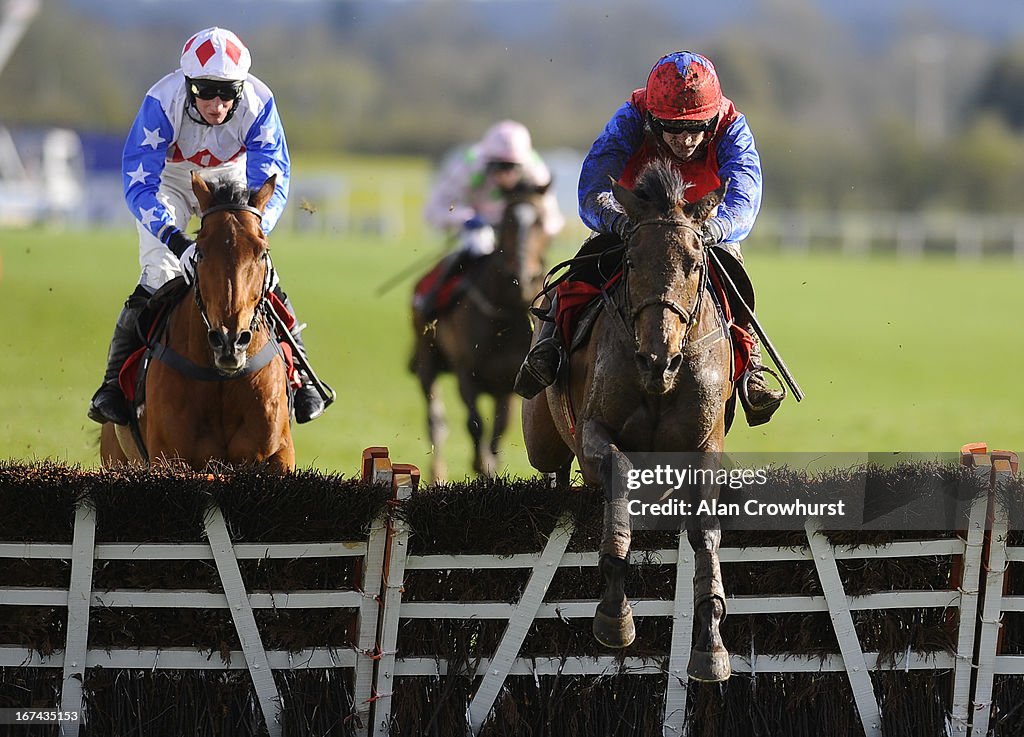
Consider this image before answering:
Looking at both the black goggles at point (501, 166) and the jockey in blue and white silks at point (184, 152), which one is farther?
the black goggles at point (501, 166)

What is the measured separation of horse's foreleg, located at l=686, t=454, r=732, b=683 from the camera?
3975mm

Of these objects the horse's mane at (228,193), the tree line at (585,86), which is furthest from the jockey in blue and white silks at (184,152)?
the tree line at (585,86)

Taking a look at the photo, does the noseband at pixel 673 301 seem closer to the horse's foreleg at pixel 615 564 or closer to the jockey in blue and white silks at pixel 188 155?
the horse's foreleg at pixel 615 564

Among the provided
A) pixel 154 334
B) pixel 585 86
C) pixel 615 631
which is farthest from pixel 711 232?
pixel 585 86

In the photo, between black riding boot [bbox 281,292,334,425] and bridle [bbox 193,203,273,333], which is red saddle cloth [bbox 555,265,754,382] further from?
black riding boot [bbox 281,292,334,425]

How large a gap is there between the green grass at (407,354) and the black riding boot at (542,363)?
2518 mm

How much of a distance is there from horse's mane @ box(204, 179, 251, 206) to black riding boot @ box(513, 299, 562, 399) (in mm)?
1234

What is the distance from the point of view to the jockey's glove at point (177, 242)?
5199mm

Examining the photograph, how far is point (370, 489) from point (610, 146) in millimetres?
1685

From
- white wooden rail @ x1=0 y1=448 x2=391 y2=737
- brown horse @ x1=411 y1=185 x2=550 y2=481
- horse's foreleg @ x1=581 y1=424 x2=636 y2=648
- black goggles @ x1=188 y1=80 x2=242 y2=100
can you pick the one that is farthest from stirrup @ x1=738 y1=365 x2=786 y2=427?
brown horse @ x1=411 y1=185 x2=550 y2=481

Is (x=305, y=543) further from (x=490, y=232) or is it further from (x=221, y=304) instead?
(x=490, y=232)

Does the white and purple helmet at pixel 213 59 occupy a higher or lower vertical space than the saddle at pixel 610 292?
higher

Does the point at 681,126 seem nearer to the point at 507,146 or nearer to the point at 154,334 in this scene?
the point at 154,334

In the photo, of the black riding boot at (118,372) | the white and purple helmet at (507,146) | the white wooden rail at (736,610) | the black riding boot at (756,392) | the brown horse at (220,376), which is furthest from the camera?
the white and purple helmet at (507,146)
